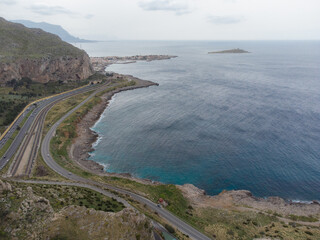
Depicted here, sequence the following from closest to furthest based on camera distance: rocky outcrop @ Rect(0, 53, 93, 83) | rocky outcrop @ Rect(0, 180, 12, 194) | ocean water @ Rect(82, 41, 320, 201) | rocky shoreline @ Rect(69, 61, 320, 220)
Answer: rocky outcrop @ Rect(0, 180, 12, 194) < rocky shoreline @ Rect(69, 61, 320, 220) < ocean water @ Rect(82, 41, 320, 201) < rocky outcrop @ Rect(0, 53, 93, 83)

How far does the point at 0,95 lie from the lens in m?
111

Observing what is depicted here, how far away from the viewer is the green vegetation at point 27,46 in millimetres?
135250

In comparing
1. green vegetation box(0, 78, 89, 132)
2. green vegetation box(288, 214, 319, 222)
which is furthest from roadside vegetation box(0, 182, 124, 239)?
green vegetation box(0, 78, 89, 132)

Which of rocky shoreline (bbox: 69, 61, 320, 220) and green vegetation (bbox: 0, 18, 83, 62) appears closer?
rocky shoreline (bbox: 69, 61, 320, 220)

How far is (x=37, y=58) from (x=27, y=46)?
17.9 meters

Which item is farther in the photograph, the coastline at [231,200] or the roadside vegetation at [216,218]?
the coastline at [231,200]

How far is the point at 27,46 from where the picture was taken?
146m

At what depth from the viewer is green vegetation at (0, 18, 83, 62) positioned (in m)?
135

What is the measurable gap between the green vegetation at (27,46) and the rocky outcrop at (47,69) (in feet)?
11.5

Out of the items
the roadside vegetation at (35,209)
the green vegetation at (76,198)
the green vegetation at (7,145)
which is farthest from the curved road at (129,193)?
the green vegetation at (7,145)

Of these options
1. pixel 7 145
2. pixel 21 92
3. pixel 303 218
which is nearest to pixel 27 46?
pixel 21 92

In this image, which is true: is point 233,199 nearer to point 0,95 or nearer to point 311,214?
point 311,214

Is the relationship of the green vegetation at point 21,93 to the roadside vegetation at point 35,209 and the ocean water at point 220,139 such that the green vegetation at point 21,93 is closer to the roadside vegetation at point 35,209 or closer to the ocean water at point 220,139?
the ocean water at point 220,139

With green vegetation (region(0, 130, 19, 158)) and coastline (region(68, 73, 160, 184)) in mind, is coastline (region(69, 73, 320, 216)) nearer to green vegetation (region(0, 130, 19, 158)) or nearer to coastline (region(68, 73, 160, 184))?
coastline (region(68, 73, 160, 184))
